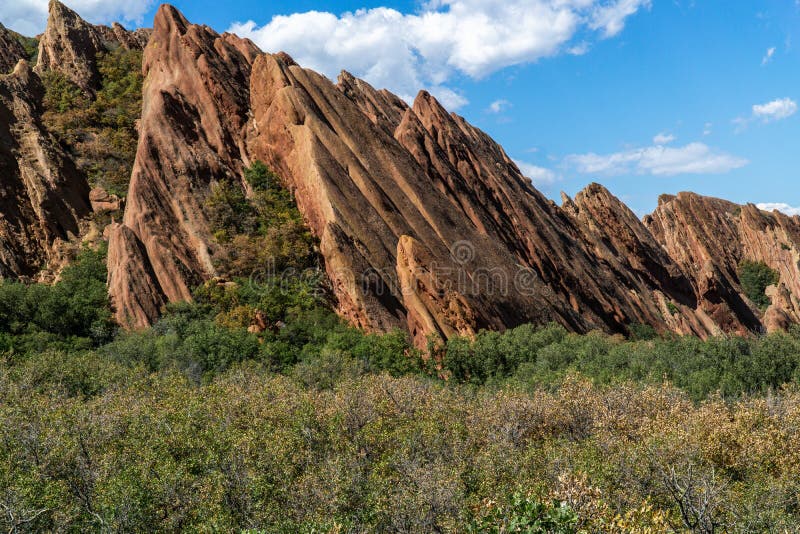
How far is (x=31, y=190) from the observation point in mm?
55281

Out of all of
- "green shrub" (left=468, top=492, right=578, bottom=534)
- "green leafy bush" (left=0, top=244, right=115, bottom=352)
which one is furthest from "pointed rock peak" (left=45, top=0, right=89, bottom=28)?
"green shrub" (left=468, top=492, right=578, bottom=534)

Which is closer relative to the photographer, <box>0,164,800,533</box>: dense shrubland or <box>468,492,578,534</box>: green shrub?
<box>468,492,578,534</box>: green shrub

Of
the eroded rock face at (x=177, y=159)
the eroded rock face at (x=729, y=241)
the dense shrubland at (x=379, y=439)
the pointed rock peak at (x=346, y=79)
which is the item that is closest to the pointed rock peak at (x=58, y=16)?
the eroded rock face at (x=177, y=159)

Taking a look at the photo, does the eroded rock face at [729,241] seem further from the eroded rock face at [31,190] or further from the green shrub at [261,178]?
the eroded rock face at [31,190]

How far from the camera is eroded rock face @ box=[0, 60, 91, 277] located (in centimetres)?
5228

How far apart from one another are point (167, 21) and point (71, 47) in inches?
519

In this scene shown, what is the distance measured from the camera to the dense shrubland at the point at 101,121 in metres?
61.8

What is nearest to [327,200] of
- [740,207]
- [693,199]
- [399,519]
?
[399,519]

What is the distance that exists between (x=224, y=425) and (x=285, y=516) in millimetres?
8680

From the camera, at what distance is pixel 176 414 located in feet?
89.7

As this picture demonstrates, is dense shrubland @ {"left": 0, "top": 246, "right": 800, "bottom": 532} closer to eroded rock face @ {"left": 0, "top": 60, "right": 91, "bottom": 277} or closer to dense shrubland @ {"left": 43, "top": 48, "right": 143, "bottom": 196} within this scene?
eroded rock face @ {"left": 0, "top": 60, "right": 91, "bottom": 277}

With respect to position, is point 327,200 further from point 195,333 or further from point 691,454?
point 691,454

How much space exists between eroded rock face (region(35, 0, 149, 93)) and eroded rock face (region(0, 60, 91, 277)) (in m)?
6.93

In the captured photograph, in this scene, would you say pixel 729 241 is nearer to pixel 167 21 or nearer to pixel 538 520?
pixel 167 21
